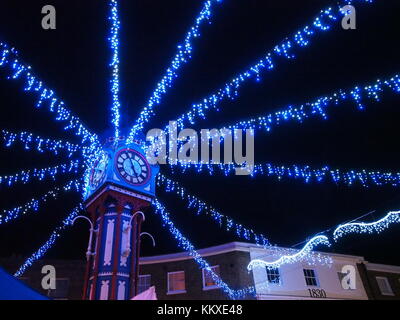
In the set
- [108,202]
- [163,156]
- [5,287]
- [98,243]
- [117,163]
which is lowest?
[5,287]

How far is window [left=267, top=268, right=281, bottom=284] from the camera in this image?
62.4 ft

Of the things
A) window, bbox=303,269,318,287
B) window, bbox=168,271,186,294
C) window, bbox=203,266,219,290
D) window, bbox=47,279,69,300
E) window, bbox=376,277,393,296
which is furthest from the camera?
window, bbox=376,277,393,296

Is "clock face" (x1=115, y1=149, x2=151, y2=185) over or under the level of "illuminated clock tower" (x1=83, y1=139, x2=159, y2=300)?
over

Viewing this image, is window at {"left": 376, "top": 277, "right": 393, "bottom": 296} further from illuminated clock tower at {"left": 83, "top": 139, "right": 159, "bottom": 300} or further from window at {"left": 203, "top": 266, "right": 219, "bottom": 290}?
illuminated clock tower at {"left": 83, "top": 139, "right": 159, "bottom": 300}

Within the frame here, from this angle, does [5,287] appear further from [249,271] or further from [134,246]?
[249,271]

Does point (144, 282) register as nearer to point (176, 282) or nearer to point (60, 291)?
point (176, 282)

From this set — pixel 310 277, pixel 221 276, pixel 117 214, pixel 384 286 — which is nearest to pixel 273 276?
pixel 310 277

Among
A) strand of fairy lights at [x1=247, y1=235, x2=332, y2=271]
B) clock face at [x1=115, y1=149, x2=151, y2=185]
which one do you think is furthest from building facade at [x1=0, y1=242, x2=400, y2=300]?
clock face at [x1=115, y1=149, x2=151, y2=185]

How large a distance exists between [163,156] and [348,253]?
582 inches

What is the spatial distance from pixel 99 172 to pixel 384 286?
755 inches

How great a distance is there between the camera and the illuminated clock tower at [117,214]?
31.6 feet

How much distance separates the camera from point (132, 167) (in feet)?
37.2
